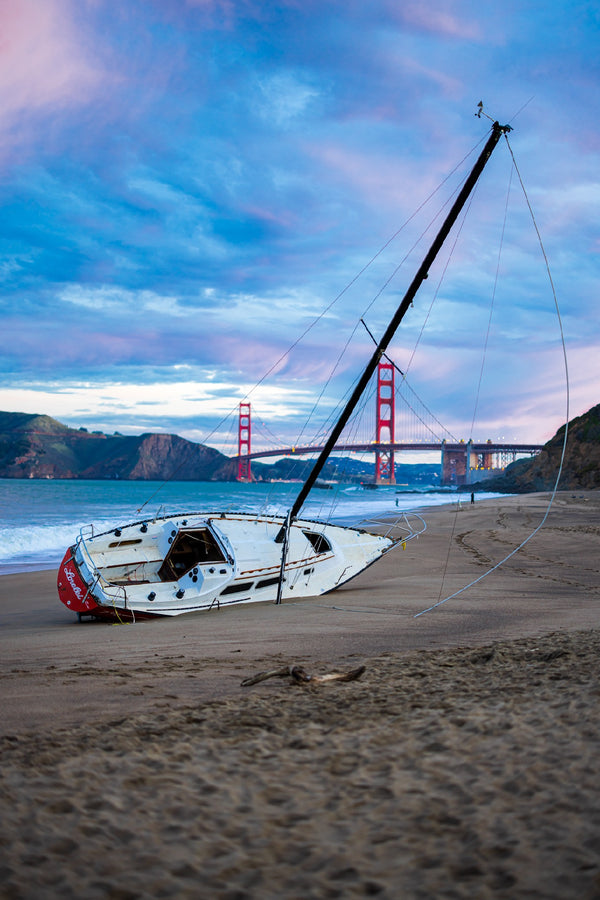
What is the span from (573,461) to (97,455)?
123 m

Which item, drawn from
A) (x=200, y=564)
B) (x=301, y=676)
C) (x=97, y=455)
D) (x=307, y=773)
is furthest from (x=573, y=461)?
(x=97, y=455)

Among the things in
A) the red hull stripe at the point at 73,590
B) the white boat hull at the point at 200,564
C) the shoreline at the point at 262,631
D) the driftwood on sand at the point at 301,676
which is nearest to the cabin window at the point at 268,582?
the white boat hull at the point at 200,564

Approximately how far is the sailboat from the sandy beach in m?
3.26

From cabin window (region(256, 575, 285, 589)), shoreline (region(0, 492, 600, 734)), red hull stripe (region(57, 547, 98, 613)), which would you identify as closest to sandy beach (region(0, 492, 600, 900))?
shoreline (region(0, 492, 600, 734))

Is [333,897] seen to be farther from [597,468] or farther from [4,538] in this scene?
[597,468]

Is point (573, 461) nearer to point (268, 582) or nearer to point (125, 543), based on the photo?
point (268, 582)

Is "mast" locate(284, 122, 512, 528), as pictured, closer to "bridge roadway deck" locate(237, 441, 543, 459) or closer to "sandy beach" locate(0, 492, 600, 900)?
"sandy beach" locate(0, 492, 600, 900)

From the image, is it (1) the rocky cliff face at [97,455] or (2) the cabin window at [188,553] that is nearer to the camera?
(2) the cabin window at [188,553]

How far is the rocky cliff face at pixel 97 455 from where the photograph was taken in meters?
134

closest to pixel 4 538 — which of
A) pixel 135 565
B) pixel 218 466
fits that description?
pixel 135 565

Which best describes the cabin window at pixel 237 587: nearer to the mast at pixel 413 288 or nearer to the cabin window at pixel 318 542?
the mast at pixel 413 288

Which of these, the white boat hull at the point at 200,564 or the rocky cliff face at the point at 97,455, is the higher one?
the rocky cliff face at the point at 97,455

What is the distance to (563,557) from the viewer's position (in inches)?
570

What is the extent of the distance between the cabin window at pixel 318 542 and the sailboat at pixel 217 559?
0.8 inches
